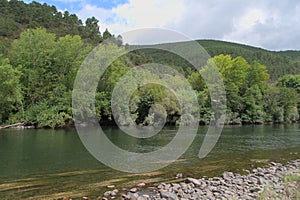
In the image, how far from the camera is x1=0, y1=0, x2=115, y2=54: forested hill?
80.0 metres

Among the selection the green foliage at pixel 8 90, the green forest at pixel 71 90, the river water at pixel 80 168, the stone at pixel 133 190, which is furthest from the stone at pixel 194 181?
the green foliage at pixel 8 90

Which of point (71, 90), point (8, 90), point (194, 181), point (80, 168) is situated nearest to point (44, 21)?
point (71, 90)

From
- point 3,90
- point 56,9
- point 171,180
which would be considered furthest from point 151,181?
point 56,9

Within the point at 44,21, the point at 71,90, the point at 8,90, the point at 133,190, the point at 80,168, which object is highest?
the point at 44,21

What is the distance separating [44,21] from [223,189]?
89.7 m

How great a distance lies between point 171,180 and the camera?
1420cm

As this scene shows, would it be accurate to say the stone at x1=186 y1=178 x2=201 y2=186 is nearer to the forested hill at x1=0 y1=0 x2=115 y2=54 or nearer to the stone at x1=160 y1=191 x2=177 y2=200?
the stone at x1=160 y1=191 x2=177 y2=200

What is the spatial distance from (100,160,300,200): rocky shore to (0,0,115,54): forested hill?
228 feet

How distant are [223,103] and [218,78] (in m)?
5.09

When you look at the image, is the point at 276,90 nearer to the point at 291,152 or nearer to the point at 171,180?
the point at 291,152

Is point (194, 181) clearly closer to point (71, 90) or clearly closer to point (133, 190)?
point (133, 190)

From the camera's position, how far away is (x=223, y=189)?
12.5 meters

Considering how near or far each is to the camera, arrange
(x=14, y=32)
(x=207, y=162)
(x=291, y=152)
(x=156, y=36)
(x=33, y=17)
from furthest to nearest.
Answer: (x=33, y=17), (x=14, y=32), (x=291, y=152), (x=156, y=36), (x=207, y=162)

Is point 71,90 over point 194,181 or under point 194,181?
over
